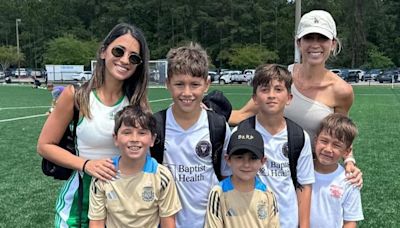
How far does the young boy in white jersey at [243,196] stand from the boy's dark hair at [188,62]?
44 cm

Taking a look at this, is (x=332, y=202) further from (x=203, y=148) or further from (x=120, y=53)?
(x=120, y=53)

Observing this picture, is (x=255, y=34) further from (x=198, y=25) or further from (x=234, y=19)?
(x=198, y=25)

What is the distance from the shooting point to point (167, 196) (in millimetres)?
2602

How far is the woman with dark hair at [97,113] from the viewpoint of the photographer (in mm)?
2590

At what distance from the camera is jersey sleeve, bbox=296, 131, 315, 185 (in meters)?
2.80

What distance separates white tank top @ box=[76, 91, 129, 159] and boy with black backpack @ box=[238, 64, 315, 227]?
2.65 feet

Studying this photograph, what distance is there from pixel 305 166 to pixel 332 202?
0.36 metres

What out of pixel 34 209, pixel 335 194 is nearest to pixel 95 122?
pixel 335 194

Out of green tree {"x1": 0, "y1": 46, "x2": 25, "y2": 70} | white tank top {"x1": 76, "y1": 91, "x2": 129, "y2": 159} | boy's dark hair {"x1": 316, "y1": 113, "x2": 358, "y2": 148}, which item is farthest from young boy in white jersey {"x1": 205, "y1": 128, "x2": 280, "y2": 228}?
green tree {"x1": 0, "y1": 46, "x2": 25, "y2": 70}

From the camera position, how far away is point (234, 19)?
2714 inches

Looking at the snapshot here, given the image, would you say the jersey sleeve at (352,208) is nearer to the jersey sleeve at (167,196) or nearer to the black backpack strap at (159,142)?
the jersey sleeve at (167,196)

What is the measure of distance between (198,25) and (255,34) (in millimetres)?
8965

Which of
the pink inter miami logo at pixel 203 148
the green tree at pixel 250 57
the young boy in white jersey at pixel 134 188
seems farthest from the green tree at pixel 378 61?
the young boy in white jersey at pixel 134 188

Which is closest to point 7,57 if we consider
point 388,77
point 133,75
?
point 388,77
